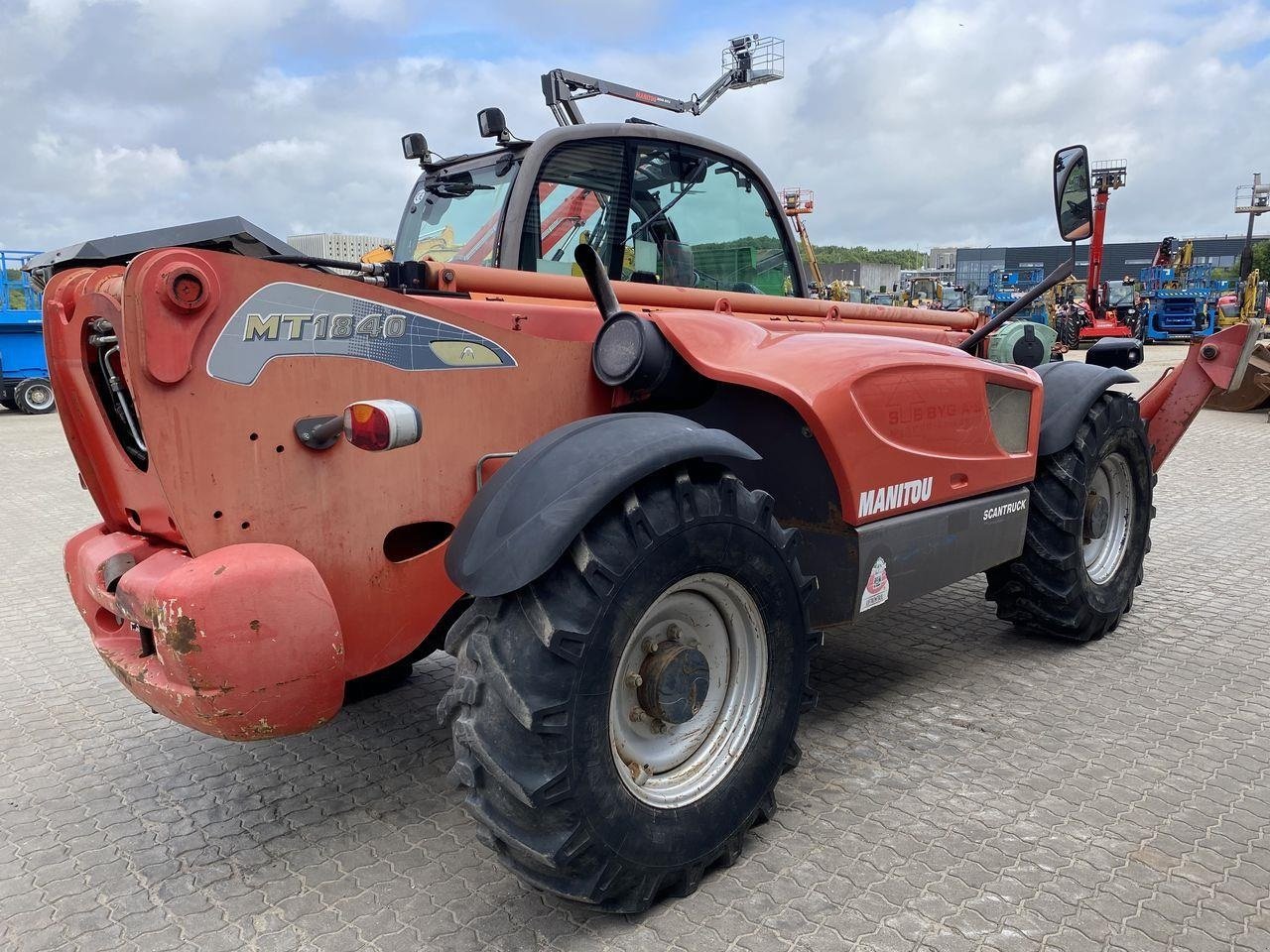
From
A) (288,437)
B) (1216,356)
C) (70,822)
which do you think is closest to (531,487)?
(288,437)

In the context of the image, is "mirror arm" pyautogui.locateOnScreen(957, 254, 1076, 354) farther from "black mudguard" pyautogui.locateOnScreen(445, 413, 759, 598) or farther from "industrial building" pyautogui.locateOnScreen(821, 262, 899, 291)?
"industrial building" pyautogui.locateOnScreen(821, 262, 899, 291)

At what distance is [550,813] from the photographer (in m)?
2.21

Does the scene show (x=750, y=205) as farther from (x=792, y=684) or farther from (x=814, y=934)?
(x=814, y=934)

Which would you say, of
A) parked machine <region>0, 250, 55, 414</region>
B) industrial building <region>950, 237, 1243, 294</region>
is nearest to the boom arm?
parked machine <region>0, 250, 55, 414</region>

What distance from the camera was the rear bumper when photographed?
2.07 m

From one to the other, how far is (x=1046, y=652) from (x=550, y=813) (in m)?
3.13

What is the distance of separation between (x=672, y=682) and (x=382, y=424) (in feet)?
3.43

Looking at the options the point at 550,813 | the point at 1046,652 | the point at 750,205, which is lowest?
the point at 1046,652

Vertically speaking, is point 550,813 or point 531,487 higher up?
point 531,487

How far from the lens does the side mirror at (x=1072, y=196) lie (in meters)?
3.73

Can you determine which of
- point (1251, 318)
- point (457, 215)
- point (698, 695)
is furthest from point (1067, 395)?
point (1251, 318)

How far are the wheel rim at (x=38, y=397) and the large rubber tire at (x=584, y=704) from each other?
17.4 meters

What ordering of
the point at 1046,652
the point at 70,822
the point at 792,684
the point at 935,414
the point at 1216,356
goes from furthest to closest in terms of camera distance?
the point at 1216,356 < the point at 1046,652 < the point at 935,414 < the point at 70,822 < the point at 792,684

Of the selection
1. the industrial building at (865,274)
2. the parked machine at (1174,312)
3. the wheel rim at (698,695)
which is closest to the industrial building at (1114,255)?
the industrial building at (865,274)
